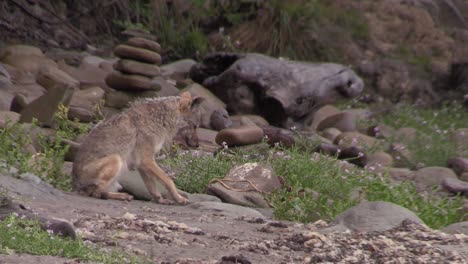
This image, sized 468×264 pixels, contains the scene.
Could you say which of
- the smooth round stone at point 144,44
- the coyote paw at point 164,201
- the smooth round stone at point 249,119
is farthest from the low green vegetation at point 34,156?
the smooth round stone at point 249,119

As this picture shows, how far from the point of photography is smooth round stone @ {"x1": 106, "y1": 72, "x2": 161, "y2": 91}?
1431 centimetres

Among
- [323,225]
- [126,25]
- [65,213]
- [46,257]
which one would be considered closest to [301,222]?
[323,225]

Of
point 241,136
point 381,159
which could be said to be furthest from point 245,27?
point 241,136

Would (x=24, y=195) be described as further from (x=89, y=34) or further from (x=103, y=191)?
(x=89, y=34)

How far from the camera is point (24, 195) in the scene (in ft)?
25.9

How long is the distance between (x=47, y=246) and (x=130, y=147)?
11.1 ft

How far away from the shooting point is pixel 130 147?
9.18 meters

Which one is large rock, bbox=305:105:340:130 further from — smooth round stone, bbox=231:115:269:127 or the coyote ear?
the coyote ear

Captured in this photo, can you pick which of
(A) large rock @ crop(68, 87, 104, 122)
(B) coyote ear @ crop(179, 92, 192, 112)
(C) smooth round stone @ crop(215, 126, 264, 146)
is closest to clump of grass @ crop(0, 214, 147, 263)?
(B) coyote ear @ crop(179, 92, 192, 112)

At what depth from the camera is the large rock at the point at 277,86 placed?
16.1 metres

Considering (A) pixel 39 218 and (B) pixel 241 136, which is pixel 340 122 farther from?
(A) pixel 39 218

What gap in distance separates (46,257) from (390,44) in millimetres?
15862

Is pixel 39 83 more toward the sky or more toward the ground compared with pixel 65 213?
more toward the sky

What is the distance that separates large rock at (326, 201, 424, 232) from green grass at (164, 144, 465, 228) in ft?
1.56
